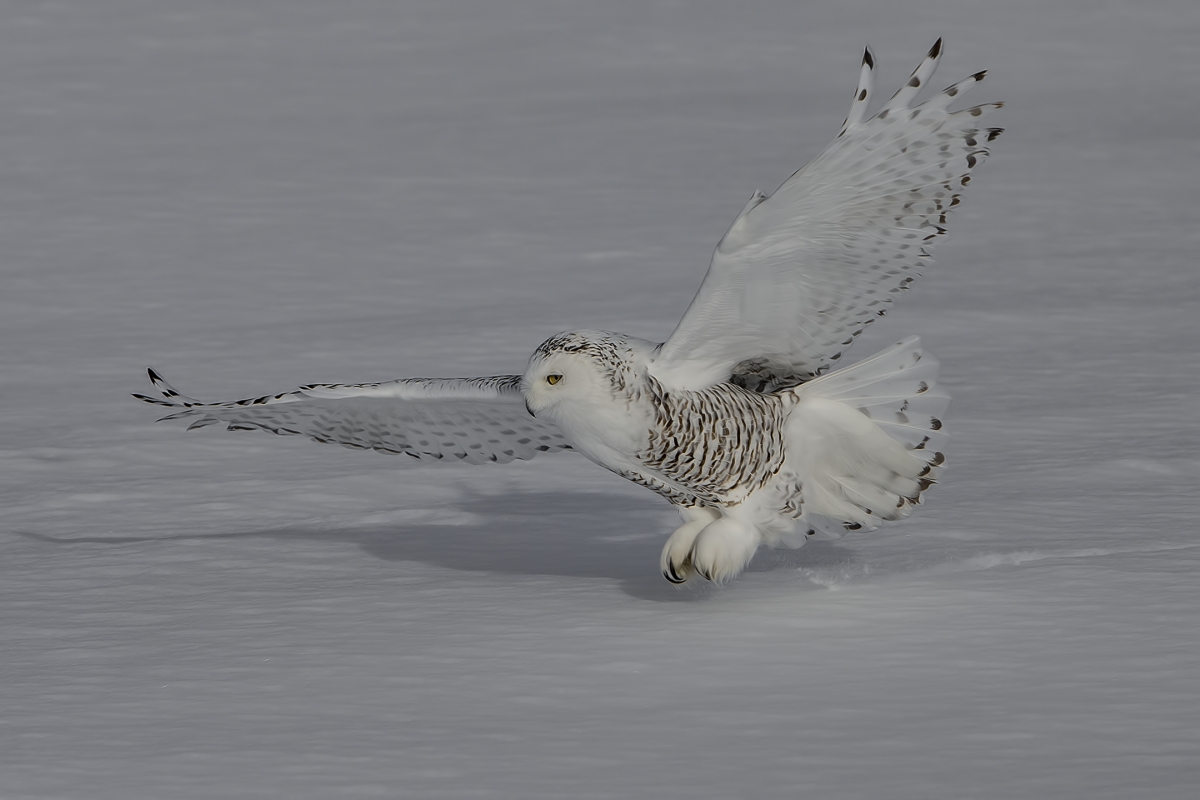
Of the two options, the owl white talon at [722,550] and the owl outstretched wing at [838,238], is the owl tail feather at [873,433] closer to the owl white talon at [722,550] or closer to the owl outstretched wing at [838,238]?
the owl outstretched wing at [838,238]

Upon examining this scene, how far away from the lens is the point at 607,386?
348 cm

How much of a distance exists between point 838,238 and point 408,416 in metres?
1.23

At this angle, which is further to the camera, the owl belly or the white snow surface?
the owl belly

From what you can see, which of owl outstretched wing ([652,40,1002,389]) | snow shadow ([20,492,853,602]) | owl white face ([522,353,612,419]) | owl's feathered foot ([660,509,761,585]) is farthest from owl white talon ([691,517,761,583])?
owl white face ([522,353,612,419])

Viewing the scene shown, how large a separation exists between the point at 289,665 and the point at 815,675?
1061 mm

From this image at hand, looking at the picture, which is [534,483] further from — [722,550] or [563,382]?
[563,382]

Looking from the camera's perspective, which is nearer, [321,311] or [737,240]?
[737,240]

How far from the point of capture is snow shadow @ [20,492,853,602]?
4113 mm

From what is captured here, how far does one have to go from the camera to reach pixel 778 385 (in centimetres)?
396

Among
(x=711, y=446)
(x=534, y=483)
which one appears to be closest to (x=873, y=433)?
(x=711, y=446)

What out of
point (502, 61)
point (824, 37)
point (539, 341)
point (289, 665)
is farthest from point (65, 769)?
point (824, 37)

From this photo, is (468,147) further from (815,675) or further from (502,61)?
(815,675)

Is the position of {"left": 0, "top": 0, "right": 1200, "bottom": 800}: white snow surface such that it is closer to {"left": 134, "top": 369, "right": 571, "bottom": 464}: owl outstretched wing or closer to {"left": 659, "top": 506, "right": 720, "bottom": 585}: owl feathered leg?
{"left": 659, "top": 506, "right": 720, "bottom": 585}: owl feathered leg

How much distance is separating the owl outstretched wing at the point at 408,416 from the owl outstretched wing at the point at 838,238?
1.70ft
